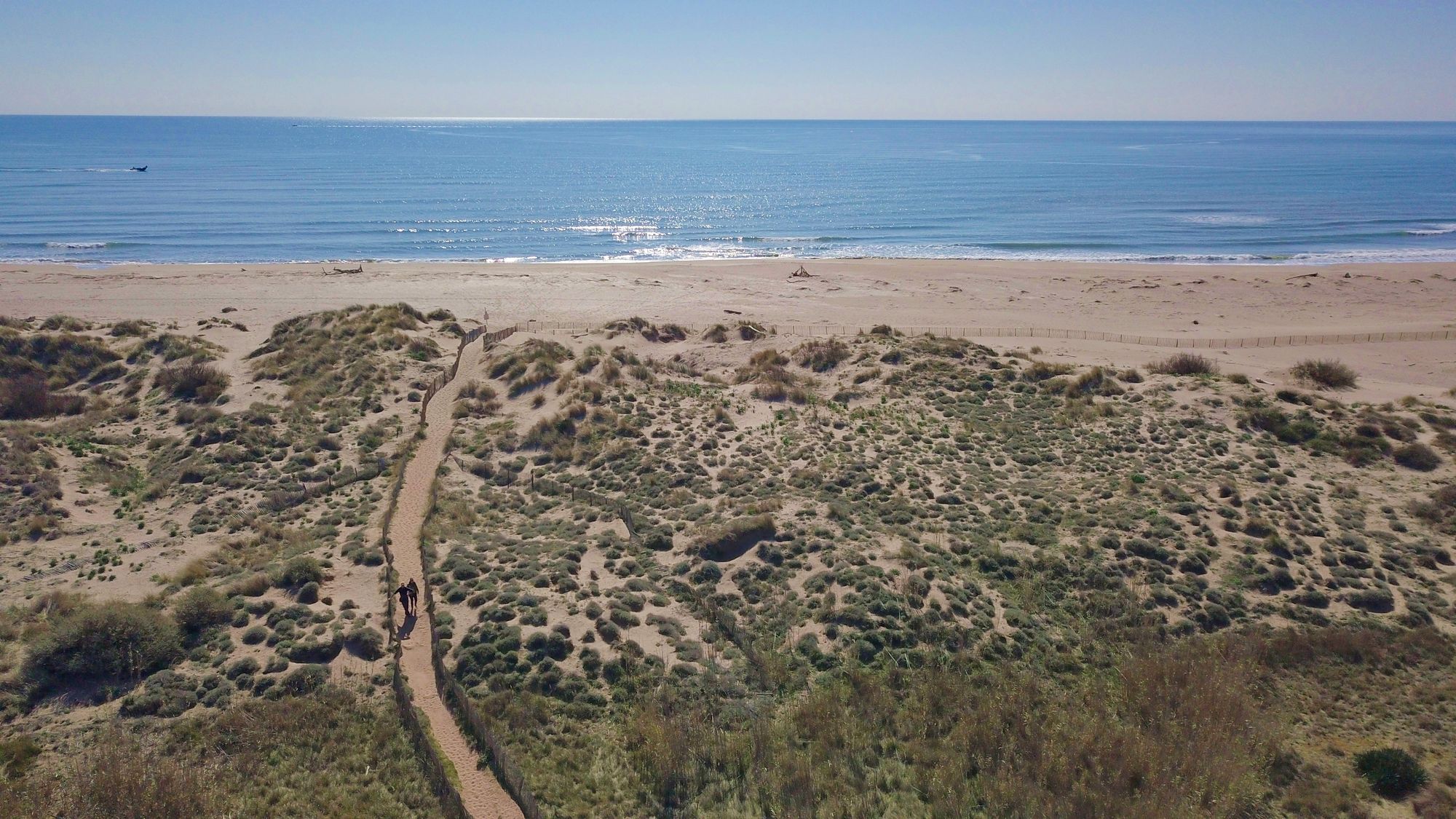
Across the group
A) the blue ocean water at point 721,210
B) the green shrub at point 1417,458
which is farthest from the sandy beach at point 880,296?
the green shrub at point 1417,458

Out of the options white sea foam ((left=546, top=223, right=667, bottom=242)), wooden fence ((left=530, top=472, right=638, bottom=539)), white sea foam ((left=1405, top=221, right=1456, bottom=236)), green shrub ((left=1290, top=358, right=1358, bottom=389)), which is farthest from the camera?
white sea foam ((left=546, top=223, right=667, bottom=242))

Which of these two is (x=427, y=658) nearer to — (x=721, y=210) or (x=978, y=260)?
(x=978, y=260)

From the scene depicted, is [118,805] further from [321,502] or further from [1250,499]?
[1250,499]

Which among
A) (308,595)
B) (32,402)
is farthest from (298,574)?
(32,402)

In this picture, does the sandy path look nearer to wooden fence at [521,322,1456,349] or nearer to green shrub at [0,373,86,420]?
green shrub at [0,373,86,420]

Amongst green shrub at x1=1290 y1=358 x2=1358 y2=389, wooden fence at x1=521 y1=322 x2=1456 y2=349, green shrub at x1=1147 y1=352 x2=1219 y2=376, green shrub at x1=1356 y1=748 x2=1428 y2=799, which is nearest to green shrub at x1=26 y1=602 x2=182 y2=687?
green shrub at x1=1356 y1=748 x2=1428 y2=799

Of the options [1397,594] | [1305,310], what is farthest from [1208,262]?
[1397,594]
